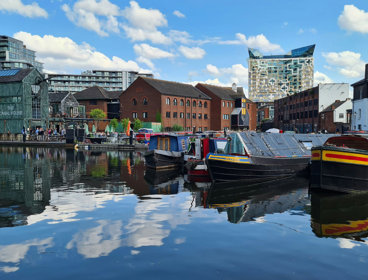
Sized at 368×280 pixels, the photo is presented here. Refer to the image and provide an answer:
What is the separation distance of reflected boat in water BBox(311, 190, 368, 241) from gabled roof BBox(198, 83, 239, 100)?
6208 centimetres

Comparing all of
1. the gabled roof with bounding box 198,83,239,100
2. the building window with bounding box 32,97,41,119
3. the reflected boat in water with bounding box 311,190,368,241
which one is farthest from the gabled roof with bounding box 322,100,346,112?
the building window with bounding box 32,97,41,119

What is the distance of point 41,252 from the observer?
8828 millimetres

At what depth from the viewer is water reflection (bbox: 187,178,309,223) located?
1368 cm

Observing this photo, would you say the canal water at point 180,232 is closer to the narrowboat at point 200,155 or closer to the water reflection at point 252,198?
the water reflection at point 252,198

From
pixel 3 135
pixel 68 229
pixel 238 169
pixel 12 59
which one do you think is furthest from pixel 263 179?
pixel 12 59

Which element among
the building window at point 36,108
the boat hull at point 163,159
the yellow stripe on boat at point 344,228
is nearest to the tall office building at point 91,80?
the building window at point 36,108

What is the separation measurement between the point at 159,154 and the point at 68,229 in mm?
15509

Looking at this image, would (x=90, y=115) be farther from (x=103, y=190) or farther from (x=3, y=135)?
(x=103, y=190)

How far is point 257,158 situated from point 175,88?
171ft

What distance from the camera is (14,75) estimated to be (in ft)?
199

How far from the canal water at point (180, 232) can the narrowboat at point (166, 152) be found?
7079mm

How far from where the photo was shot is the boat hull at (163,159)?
26.0 meters

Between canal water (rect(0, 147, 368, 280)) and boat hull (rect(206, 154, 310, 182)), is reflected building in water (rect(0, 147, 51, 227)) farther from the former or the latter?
boat hull (rect(206, 154, 310, 182))

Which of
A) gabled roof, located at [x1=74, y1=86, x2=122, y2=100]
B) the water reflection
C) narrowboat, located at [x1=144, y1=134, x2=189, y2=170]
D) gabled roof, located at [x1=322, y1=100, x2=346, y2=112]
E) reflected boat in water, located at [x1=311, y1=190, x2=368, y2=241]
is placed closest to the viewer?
reflected boat in water, located at [x1=311, y1=190, x2=368, y2=241]
